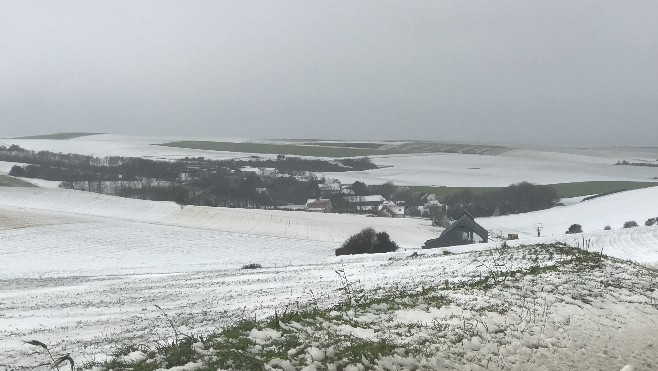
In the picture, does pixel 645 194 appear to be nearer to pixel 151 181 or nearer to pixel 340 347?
pixel 151 181

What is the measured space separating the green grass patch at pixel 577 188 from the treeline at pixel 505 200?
283cm

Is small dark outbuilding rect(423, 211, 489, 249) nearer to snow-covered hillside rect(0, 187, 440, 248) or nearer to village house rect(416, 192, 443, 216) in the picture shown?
snow-covered hillside rect(0, 187, 440, 248)

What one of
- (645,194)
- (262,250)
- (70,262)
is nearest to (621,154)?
(645,194)

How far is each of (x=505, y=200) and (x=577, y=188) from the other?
18536mm

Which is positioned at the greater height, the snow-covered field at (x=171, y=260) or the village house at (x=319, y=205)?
the snow-covered field at (x=171, y=260)

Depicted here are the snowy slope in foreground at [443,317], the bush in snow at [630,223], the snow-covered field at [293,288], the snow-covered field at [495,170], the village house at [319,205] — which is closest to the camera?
the snowy slope in foreground at [443,317]

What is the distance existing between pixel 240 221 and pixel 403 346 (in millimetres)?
60460

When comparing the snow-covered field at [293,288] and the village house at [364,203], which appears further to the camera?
the village house at [364,203]

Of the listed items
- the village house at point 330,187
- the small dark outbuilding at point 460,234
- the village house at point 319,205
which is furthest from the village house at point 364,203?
the small dark outbuilding at point 460,234

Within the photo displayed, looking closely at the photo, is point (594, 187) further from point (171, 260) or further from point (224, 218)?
point (171, 260)

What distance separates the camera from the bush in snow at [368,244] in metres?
49.5

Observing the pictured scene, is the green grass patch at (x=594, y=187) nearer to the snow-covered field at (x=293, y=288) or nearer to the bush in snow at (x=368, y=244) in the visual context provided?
the snow-covered field at (x=293, y=288)

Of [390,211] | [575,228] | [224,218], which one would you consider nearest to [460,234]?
[575,228]

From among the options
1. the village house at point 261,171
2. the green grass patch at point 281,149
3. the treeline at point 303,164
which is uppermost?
the green grass patch at point 281,149
